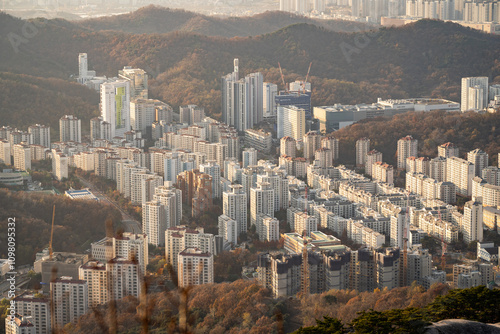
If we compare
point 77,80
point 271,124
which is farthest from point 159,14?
point 271,124

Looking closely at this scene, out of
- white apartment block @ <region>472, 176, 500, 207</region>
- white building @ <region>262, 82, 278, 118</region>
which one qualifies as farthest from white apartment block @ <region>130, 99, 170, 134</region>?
white apartment block @ <region>472, 176, 500, 207</region>

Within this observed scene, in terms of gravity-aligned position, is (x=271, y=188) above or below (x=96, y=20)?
below

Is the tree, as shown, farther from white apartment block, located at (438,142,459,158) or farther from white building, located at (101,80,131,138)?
white building, located at (101,80,131,138)

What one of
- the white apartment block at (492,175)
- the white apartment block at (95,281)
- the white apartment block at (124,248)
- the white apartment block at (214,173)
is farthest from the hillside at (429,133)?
the white apartment block at (95,281)

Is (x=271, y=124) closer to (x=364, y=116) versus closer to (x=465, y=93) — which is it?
(x=364, y=116)

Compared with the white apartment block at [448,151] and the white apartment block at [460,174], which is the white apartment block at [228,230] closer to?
the white apartment block at [460,174]

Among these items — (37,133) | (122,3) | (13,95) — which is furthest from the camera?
(122,3)
